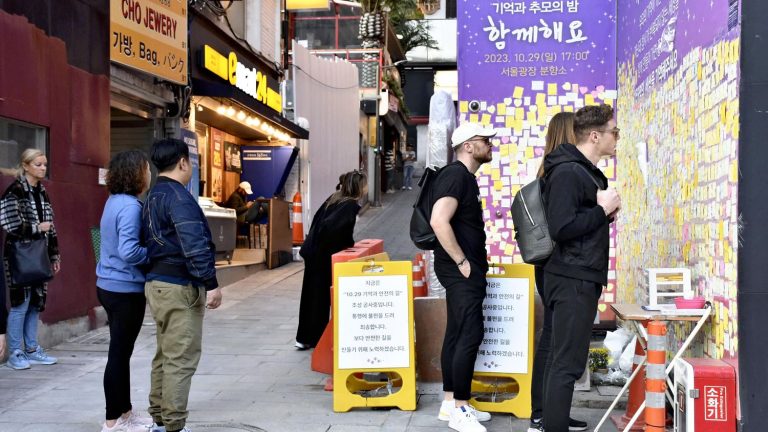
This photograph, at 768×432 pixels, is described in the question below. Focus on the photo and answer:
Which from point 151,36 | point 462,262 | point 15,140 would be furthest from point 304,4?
point 462,262

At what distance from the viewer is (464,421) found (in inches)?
193

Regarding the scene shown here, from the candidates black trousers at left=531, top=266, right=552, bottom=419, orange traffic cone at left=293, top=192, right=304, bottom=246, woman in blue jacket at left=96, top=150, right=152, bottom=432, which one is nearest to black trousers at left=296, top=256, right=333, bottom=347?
woman in blue jacket at left=96, top=150, right=152, bottom=432

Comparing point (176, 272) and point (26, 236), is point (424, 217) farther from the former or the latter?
point (26, 236)

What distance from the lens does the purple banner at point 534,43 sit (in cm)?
714

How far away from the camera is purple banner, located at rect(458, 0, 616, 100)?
7.14 m

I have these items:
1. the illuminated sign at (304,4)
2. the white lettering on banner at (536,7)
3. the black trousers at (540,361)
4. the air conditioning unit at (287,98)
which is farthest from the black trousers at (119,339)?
the air conditioning unit at (287,98)

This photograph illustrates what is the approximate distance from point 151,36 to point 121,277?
5.82 m

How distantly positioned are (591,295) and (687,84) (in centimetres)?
166

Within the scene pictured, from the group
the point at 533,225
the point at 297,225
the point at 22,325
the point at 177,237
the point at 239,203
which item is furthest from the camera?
the point at 297,225

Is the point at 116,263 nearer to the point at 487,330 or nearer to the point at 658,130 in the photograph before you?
the point at 487,330

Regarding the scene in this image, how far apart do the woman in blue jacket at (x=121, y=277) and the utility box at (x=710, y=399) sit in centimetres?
306

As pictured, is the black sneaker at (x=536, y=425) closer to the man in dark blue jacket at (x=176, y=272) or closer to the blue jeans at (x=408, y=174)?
the man in dark blue jacket at (x=176, y=272)

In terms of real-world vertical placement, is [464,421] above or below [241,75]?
below

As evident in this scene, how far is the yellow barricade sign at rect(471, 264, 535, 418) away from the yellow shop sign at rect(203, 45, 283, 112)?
8223 mm
